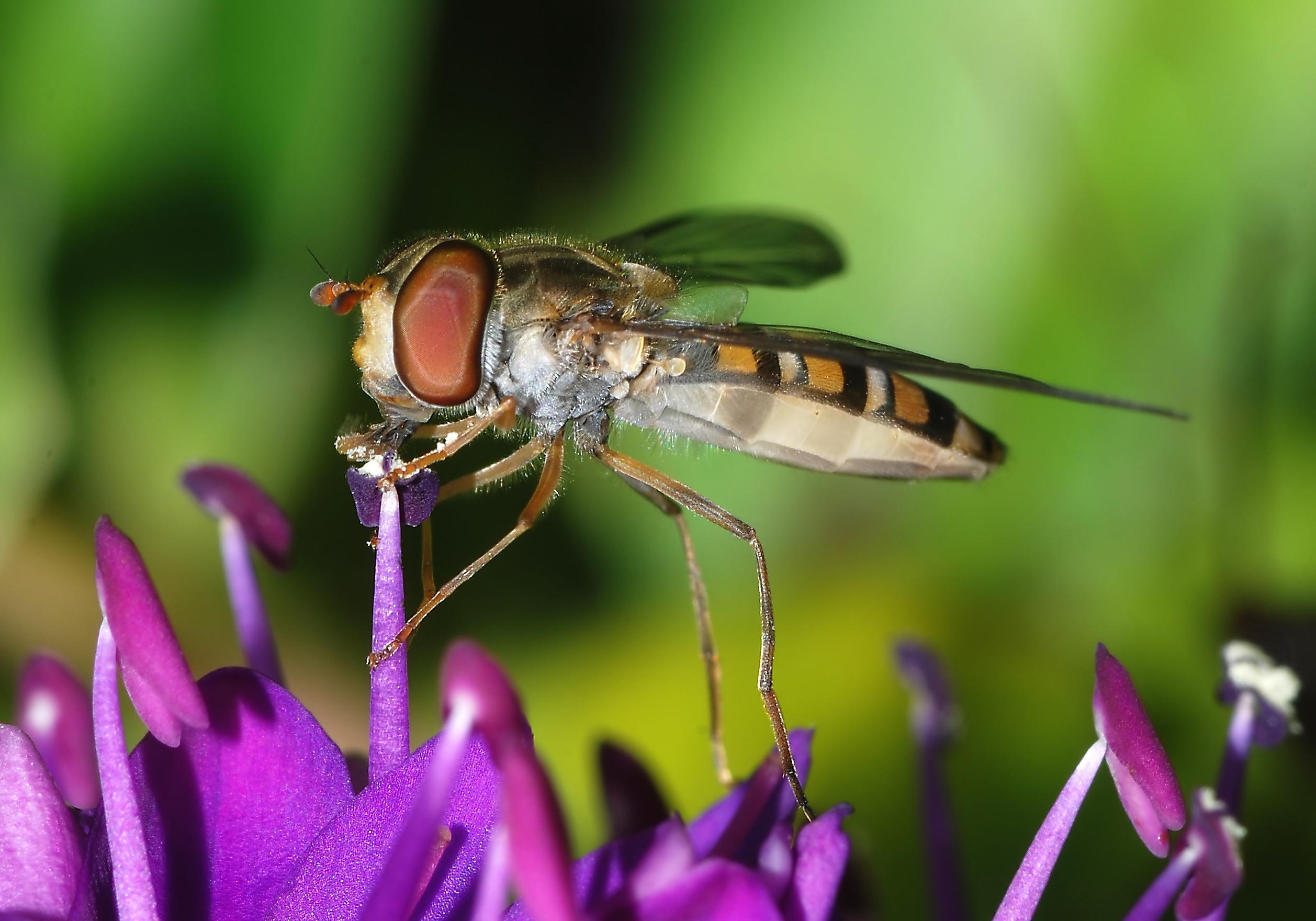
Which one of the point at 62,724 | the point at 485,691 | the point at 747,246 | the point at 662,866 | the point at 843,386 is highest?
the point at 747,246

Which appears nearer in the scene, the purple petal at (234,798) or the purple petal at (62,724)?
the purple petal at (234,798)

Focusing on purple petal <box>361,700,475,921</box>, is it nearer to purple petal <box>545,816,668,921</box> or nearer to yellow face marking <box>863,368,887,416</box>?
purple petal <box>545,816,668,921</box>

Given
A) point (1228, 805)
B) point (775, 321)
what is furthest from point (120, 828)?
point (775, 321)

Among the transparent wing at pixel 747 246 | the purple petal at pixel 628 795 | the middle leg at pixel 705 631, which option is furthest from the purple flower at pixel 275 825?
the transparent wing at pixel 747 246

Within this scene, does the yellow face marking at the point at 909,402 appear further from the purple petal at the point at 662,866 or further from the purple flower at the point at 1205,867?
the purple petal at the point at 662,866

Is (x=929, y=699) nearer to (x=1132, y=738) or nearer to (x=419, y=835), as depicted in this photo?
(x=1132, y=738)

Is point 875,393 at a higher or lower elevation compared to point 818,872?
higher

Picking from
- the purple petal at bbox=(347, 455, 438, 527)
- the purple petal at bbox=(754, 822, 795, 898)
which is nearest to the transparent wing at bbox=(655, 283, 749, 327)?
the purple petal at bbox=(347, 455, 438, 527)
